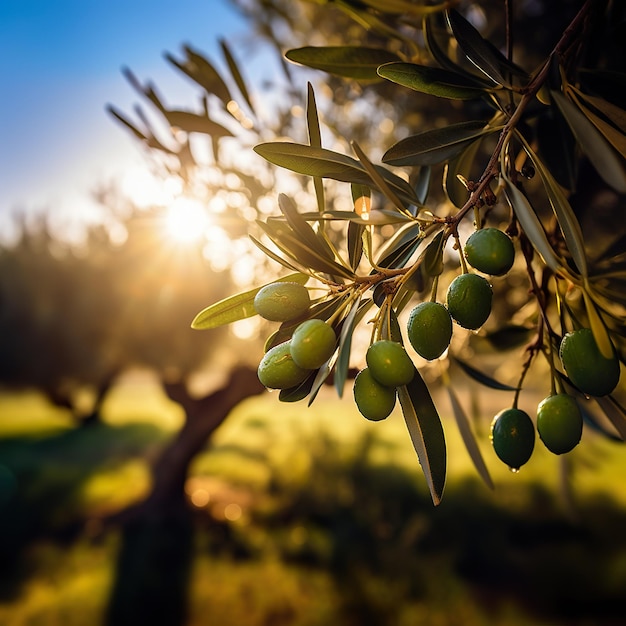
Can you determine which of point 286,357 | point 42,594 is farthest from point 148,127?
point 42,594

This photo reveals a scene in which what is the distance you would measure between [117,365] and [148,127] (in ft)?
32.8

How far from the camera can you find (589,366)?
579mm

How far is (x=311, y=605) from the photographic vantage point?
13.3ft

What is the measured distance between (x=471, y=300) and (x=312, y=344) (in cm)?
20

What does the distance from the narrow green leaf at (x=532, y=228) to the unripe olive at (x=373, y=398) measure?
0.24 metres

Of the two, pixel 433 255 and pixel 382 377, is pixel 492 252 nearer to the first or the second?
pixel 433 255

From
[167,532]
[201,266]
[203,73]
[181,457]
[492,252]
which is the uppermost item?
[201,266]

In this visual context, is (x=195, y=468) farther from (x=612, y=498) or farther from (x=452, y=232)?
(x=452, y=232)

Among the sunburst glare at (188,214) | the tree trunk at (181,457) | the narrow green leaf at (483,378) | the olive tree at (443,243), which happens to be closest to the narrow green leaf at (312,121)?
the olive tree at (443,243)

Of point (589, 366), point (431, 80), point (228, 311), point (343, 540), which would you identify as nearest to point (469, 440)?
point (589, 366)

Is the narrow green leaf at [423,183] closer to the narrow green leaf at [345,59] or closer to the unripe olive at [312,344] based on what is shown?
the narrow green leaf at [345,59]

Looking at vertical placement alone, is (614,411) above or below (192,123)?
below

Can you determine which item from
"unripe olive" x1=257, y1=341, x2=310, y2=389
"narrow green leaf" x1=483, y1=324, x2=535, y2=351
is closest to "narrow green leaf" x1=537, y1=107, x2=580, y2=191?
"narrow green leaf" x1=483, y1=324, x2=535, y2=351

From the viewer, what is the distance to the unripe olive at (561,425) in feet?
2.10
